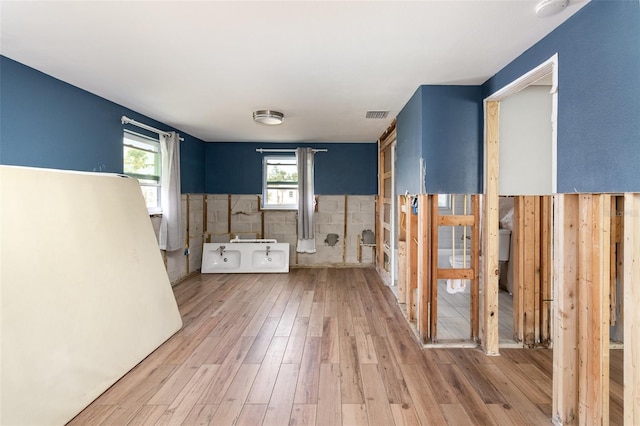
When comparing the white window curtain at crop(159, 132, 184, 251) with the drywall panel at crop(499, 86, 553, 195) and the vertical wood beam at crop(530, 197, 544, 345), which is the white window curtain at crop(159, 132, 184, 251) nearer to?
the drywall panel at crop(499, 86, 553, 195)

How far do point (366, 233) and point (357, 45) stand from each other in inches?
163

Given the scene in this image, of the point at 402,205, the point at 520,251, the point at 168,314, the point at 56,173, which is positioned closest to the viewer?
the point at 56,173

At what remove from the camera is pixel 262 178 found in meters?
6.00

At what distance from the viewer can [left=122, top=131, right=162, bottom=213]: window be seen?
3.86m

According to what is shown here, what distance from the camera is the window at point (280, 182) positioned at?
606cm

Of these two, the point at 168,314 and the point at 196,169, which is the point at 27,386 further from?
the point at 196,169

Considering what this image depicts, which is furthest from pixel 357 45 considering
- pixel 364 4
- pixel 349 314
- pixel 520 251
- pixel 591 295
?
pixel 349 314

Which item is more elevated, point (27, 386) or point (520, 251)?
point (520, 251)

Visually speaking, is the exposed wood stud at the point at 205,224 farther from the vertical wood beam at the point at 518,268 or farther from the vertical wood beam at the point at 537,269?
the vertical wood beam at the point at 537,269

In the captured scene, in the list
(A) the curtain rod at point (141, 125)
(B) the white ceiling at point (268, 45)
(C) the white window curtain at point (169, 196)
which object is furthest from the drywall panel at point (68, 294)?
(C) the white window curtain at point (169, 196)

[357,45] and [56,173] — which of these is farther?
[56,173]

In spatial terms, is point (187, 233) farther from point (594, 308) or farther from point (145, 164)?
point (594, 308)

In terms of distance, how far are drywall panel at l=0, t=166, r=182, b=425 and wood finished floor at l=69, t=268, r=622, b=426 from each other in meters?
0.18

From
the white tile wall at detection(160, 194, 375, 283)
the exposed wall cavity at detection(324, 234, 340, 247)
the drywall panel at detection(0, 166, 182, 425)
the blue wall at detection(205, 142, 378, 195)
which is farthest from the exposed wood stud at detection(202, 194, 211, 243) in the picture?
the drywall panel at detection(0, 166, 182, 425)
